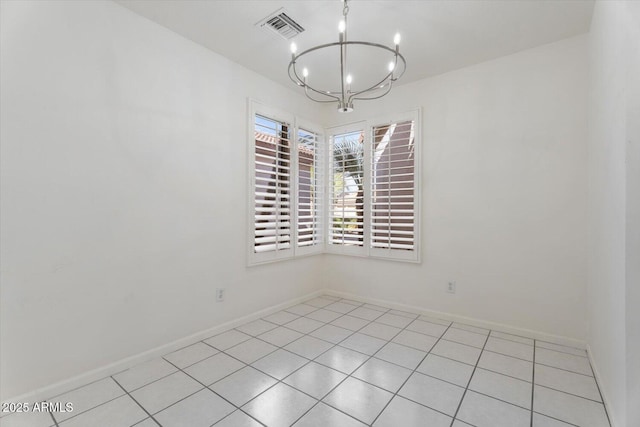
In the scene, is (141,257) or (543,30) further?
(543,30)

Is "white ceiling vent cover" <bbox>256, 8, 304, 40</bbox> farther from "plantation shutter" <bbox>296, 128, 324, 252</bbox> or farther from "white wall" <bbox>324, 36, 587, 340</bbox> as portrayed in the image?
"white wall" <bbox>324, 36, 587, 340</bbox>

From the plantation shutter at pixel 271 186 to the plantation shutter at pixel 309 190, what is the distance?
0.20 metres

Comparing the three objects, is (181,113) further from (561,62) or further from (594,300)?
(594,300)

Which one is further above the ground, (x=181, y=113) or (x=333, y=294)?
(x=181, y=113)

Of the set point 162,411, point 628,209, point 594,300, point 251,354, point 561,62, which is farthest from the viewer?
point 561,62

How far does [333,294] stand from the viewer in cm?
405

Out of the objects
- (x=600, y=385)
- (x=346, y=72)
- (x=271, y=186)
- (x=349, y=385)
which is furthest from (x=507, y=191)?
(x=271, y=186)

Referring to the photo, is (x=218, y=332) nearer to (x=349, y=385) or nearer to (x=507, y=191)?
(x=349, y=385)

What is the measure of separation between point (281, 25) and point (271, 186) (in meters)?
1.54

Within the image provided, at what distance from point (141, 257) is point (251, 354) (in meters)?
1.17

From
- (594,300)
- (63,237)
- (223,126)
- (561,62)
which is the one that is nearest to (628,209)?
(594,300)

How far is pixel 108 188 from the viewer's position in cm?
210

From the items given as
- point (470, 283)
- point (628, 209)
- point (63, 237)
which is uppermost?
point (628, 209)

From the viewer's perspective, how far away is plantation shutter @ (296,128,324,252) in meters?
3.71
